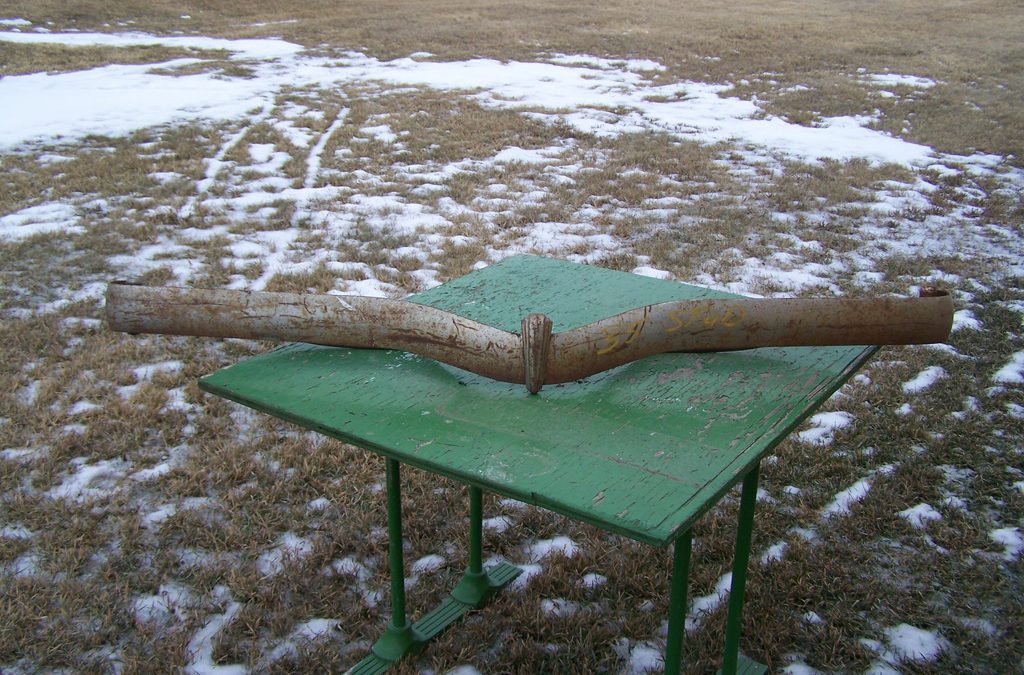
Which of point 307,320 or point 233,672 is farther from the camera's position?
point 233,672

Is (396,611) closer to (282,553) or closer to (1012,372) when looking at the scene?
(282,553)

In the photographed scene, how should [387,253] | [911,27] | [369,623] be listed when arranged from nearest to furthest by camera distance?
[369,623] → [387,253] → [911,27]

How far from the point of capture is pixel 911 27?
1500cm

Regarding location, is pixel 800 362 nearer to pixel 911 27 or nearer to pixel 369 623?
pixel 369 623

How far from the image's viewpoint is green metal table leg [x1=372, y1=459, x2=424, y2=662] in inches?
86.9

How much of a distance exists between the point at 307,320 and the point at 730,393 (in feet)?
3.28

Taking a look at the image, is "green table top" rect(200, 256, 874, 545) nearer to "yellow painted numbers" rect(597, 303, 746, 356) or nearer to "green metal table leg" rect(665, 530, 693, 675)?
"yellow painted numbers" rect(597, 303, 746, 356)

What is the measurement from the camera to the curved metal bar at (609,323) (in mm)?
1842

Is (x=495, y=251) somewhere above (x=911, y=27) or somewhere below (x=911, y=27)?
below

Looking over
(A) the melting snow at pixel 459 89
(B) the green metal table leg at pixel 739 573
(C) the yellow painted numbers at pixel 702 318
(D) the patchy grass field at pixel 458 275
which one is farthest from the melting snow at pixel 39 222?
(B) the green metal table leg at pixel 739 573

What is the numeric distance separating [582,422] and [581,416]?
0.03m

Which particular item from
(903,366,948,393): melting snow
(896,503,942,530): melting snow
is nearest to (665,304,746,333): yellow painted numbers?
(896,503,942,530): melting snow

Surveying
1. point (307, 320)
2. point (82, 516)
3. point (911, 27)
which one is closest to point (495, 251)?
point (82, 516)

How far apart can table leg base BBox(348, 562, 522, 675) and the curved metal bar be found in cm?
95
